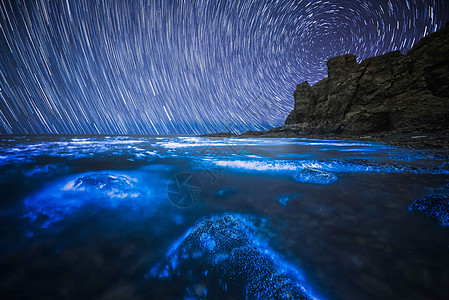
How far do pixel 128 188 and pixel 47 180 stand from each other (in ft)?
7.51

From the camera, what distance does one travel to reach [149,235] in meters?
1.92

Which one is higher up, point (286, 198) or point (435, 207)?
point (435, 207)

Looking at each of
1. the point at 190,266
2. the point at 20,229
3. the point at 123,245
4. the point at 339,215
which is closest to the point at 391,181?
the point at 339,215

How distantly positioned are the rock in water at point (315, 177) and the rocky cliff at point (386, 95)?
19195 mm

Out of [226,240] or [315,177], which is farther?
[315,177]

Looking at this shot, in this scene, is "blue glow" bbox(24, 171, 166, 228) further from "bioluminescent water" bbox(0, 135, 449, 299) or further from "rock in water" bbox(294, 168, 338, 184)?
"rock in water" bbox(294, 168, 338, 184)

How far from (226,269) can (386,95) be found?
100 feet

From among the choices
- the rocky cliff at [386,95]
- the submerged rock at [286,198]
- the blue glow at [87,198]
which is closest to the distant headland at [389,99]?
the rocky cliff at [386,95]

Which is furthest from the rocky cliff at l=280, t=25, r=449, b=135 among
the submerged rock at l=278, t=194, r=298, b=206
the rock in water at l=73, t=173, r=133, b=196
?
the rock in water at l=73, t=173, r=133, b=196

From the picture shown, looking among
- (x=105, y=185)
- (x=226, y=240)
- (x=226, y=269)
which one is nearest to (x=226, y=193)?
(x=226, y=240)

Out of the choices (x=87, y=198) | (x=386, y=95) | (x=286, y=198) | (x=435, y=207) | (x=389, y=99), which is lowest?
(x=286, y=198)

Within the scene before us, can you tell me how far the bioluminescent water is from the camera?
1.24 metres

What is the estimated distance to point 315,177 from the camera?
138 inches

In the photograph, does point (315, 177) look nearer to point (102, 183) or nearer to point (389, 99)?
point (102, 183)
